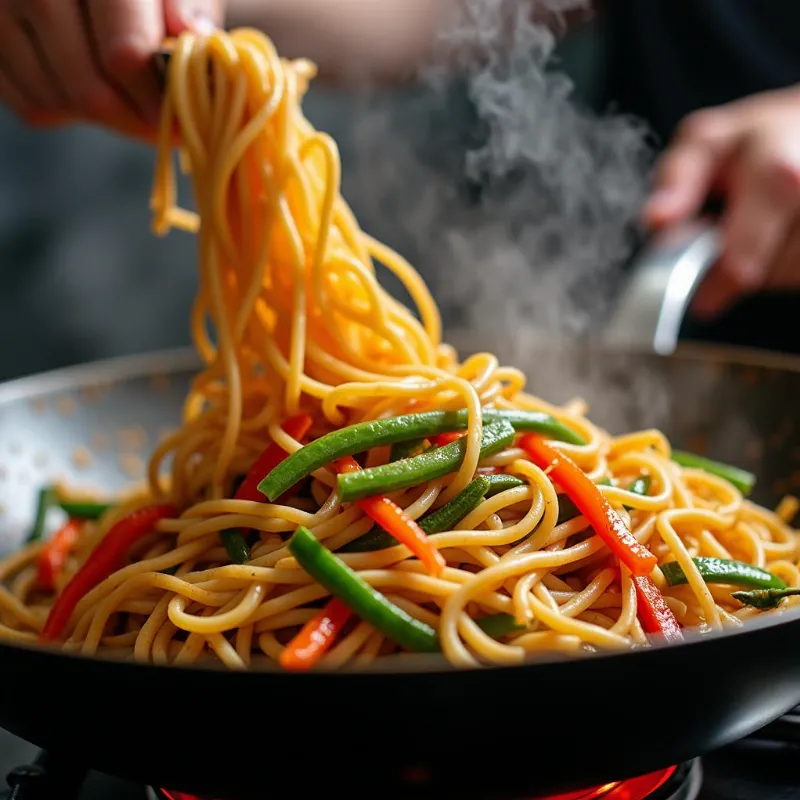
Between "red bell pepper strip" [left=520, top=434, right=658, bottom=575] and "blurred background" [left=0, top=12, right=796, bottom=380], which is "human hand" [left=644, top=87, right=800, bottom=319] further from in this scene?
"red bell pepper strip" [left=520, top=434, right=658, bottom=575]

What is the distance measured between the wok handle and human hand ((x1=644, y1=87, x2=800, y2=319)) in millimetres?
90

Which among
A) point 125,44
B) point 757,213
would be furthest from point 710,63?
point 125,44

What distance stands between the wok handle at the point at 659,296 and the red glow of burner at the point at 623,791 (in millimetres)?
1060

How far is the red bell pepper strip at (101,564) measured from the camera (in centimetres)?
150

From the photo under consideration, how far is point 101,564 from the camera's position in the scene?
60.1 inches

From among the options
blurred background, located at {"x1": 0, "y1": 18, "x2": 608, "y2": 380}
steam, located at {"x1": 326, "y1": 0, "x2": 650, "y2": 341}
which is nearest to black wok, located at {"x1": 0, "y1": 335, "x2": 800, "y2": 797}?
steam, located at {"x1": 326, "y1": 0, "x2": 650, "y2": 341}

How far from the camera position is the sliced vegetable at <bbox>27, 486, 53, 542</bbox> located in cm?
204

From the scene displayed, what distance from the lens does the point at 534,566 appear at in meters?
→ 1.33

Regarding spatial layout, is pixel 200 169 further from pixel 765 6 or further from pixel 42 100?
pixel 765 6

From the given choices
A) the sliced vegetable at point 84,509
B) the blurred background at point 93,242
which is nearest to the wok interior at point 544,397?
the sliced vegetable at point 84,509

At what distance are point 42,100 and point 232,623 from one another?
3.51ft

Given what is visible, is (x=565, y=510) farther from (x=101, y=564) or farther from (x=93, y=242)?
(x=93, y=242)

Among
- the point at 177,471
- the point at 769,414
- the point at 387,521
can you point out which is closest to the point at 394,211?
the point at 769,414

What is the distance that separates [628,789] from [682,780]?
8 cm
